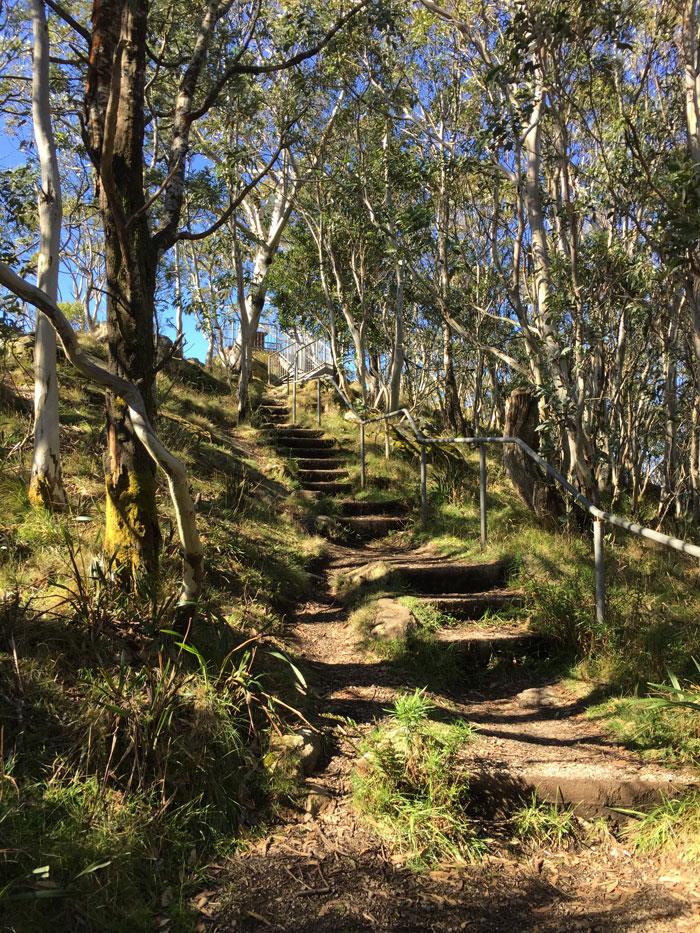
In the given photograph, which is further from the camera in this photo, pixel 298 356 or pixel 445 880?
pixel 298 356

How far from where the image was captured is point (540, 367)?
658cm

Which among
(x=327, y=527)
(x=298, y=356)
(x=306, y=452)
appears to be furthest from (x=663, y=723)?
(x=298, y=356)

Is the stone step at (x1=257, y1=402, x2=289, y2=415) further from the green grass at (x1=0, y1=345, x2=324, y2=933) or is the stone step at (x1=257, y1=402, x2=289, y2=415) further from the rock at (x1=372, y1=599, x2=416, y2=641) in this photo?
the rock at (x1=372, y1=599, x2=416, y2=641)

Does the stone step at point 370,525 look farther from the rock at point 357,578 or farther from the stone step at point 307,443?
the stone step at point 307,443

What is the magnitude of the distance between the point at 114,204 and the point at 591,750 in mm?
4029

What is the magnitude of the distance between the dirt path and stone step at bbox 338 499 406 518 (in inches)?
203

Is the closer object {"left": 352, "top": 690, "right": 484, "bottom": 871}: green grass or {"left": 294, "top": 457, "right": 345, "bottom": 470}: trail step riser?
{"left": 352, "top": 690, "right": 484, "bottom": 871}: green grass

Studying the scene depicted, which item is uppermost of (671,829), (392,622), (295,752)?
(392,622)

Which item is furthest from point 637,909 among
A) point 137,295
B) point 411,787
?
point 137,295

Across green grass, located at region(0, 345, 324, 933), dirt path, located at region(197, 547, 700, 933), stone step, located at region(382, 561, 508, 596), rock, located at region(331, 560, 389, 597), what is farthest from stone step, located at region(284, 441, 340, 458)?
dirt path, located at region(197, 547, 700, 933)

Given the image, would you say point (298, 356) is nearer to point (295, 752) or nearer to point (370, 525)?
point (370, 525)

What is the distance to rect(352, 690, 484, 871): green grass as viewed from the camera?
288cm

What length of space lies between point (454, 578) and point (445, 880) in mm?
3437

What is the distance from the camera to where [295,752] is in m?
3.36
